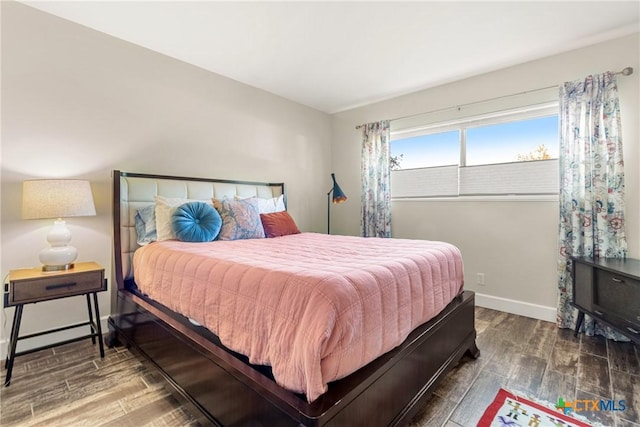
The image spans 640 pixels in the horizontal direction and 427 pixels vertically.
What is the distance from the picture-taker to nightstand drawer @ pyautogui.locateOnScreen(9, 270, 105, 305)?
184 centimetres

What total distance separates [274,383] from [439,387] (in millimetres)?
1173

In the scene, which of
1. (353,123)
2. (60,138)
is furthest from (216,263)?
(353,123)

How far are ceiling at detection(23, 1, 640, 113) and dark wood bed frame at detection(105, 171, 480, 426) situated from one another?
6.99 ft

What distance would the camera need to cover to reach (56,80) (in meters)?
2.30

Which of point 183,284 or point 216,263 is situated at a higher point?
point 216,263

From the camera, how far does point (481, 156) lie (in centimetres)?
330

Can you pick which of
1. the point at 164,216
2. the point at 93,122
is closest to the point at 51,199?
the point at 164,216

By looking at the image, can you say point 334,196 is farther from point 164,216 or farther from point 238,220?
point 164,216

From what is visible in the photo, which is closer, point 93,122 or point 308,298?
point 308,298

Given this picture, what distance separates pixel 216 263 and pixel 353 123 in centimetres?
337

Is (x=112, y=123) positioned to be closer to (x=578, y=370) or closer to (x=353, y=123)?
(x=353, y=123)

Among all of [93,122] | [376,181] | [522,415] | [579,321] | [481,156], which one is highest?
[93,122]

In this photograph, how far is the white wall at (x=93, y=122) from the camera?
215 centimetres

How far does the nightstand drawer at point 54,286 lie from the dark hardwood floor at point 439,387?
0.52 meters
